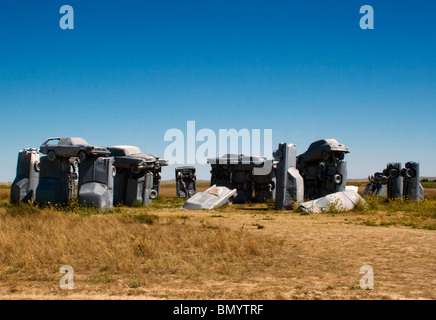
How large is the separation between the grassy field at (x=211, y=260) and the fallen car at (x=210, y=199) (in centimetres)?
768

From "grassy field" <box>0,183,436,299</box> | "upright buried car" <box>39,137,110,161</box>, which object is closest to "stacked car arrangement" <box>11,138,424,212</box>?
"upright buried car" <box>39,137,110,161</box>

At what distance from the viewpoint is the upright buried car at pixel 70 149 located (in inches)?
691

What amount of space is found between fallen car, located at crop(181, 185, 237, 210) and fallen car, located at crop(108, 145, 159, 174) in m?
2.86

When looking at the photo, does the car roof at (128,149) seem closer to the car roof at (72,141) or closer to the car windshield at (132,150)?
the car windshield at (132,150)

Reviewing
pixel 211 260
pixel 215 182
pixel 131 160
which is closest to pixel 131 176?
pixel 131 160

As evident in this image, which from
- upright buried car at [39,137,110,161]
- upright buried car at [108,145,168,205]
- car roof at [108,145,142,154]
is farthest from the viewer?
car roof at [108,145,142,154]

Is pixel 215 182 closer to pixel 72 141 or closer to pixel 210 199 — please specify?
pixel 210 199

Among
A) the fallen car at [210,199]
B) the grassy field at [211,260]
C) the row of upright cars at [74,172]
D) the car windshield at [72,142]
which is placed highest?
the car windshield at [72,142]

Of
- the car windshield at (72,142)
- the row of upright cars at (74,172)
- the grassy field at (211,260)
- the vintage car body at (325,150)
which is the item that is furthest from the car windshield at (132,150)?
the grassy field at (211,260)

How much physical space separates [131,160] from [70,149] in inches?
176

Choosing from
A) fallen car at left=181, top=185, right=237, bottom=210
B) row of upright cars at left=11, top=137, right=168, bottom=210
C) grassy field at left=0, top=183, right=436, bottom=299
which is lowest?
fallen car at left=181, top=185, right=237, bottom=210

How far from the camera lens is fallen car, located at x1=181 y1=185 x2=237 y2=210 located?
20922mm

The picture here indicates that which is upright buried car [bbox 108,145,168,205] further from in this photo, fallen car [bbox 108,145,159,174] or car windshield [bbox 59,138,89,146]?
car windshield [bbox 59,138,89,146]
